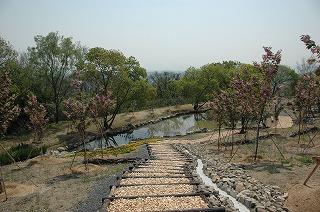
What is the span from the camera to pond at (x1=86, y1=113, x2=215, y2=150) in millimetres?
56031

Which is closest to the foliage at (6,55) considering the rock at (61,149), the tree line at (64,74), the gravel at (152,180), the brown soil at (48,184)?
the tree line at (64,74)

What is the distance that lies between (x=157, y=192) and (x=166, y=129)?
50.2 meters

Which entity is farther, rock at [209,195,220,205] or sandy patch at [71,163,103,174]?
sandy patch at [71,163,103,174]

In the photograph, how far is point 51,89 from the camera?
67.6 m

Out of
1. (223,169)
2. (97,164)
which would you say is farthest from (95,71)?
(223,169)

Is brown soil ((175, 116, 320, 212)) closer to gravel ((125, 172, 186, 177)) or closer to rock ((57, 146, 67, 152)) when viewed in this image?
gravel ((125, 172, 186, 177))

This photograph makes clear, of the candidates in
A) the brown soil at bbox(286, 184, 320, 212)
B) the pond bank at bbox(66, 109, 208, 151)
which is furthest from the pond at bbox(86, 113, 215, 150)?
the brown soil at bbox(286, 184, 320, 212)

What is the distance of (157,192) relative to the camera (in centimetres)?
1527

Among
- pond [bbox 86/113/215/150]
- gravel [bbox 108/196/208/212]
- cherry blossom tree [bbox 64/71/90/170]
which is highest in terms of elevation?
cherry blossom tree [bbox 64/71/90/170]

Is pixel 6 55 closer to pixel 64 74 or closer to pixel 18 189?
pixel 64 74

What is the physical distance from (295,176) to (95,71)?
44845 mm

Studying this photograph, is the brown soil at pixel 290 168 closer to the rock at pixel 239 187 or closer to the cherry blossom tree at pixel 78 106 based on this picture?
the rock at pixel 239 187

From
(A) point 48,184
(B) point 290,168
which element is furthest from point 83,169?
(B) point 290,168

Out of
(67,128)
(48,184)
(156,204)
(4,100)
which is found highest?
(4,100)
